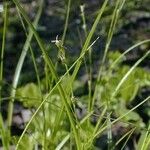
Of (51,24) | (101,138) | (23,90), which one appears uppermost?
(51,24)

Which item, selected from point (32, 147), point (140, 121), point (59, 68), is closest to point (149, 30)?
point (59, 68)

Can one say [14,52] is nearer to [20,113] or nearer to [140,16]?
[20,113]

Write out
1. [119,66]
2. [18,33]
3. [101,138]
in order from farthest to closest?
[18,33] → [119,66] → [101,138]

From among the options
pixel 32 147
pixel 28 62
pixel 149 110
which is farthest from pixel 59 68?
pixel 32 147

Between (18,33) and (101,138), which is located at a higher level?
(18,33)

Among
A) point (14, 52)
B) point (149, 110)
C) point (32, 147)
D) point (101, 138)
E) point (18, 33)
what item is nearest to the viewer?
point (32, 147)

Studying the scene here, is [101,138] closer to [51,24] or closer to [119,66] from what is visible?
[119,66]

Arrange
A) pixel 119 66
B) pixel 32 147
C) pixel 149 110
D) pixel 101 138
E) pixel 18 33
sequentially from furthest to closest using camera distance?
pixel 18 33 → pixel 119 66 → pixel 149 110 → pixel 101 138 → pixel 32 147

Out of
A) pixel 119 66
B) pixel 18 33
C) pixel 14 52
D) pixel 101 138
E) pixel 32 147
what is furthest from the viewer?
pixel 18 33

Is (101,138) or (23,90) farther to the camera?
(23,90)

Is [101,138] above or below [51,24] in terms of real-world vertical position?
below
